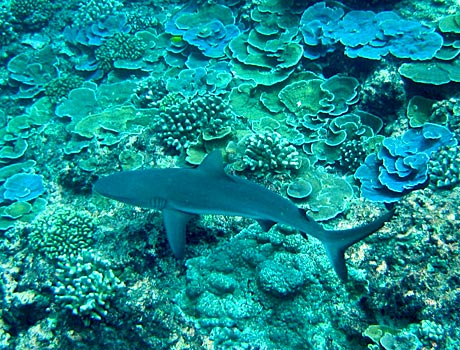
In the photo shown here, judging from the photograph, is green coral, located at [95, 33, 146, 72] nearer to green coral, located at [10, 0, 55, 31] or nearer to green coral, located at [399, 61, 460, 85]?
green coral, located at [10, 0, 55, 31]

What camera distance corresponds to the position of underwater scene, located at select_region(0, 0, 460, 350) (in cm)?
355

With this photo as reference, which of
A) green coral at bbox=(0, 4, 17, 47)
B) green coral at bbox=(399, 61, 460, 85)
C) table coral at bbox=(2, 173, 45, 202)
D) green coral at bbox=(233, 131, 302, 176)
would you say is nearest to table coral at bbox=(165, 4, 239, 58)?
green coral at bbox=(233, 131, 302, 176)

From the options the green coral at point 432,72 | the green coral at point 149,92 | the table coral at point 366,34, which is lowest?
the green coral at point 149,92

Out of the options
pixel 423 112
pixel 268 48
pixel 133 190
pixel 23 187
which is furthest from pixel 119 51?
pixel 423 112

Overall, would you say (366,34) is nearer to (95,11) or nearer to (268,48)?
(268,48)

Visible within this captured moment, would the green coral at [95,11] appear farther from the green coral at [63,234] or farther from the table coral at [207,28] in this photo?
the green coral at [63,234]

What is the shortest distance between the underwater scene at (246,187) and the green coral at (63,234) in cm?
3

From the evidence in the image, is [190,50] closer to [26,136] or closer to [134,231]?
[26,136]

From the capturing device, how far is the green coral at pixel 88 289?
158 inches

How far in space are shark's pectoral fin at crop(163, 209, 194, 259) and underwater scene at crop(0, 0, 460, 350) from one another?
21mm

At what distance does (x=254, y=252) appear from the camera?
4.12m

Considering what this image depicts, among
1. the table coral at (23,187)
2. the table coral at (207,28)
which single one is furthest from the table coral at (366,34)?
the table coral at (23,187)

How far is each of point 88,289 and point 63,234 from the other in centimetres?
128

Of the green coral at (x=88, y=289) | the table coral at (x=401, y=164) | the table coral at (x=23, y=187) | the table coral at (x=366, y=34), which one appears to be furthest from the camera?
the table coral at (x=23, y=187)
